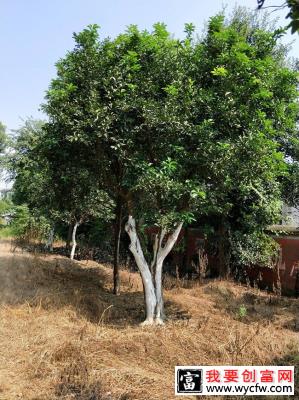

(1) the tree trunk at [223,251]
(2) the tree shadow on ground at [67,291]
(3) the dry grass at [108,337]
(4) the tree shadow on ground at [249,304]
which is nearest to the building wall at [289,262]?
(4) the tree shadow on ground at [249,304]

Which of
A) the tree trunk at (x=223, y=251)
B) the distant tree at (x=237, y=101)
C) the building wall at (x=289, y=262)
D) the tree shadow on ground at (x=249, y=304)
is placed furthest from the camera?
the tree trunk at (x=223, y=251)

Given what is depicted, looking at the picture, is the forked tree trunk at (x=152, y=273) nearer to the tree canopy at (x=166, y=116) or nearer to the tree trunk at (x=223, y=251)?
the tree canopy at (x=166, y=116)

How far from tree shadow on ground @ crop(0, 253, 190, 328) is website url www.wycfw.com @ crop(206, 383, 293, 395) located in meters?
3.88

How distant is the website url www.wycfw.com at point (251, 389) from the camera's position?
5625 mm

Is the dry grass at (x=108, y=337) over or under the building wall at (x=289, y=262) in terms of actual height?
under

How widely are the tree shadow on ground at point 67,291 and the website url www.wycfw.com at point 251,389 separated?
3884 millimetres

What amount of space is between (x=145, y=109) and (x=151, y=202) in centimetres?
237

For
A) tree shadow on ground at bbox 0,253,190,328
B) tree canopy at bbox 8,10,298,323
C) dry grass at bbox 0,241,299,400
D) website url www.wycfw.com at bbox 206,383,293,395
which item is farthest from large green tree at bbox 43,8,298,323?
website url www.wycfw.com at bbox 206,383,293,395

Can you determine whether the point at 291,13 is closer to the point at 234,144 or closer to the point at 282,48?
the point at 234,144

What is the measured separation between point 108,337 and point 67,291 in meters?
4.30

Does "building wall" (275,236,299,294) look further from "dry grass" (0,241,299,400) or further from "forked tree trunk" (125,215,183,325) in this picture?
"forked tree trunk" (125,215,183,325)

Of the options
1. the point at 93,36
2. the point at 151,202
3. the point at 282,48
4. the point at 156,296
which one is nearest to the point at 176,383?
the point at 156,296

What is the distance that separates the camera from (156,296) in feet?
33.4

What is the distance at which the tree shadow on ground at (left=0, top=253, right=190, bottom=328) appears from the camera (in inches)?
410
